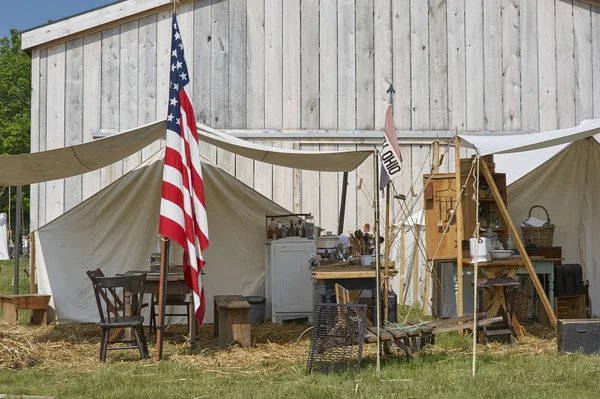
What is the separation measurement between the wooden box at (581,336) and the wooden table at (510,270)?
92cm

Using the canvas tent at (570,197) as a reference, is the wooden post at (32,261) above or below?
below

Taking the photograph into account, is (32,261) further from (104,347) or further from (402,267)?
(402,267)

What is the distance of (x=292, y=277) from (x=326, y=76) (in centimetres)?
270

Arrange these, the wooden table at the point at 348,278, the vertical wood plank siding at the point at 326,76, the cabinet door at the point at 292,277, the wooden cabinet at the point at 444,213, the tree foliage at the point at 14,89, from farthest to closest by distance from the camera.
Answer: the tree foliage at the point at 14,89 → the vertical wood plank siding at the point at 326,76 → the cabinet door at the point at 292,277 → the wooden cabinet at the point at 444,213 → the wooden table at the point at 348,278

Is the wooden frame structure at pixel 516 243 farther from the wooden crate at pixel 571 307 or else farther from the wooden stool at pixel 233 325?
the wooden stool at pixel 233 325

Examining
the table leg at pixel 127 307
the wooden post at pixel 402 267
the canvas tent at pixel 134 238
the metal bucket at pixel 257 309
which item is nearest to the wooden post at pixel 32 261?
the canvas tent at pixel 134 238

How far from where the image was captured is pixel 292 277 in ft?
29.7

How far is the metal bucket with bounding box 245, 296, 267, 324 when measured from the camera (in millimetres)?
8898

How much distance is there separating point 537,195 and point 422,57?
7.59 feet

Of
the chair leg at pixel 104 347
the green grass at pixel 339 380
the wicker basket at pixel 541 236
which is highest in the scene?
the wicker basket at pixel 541 236

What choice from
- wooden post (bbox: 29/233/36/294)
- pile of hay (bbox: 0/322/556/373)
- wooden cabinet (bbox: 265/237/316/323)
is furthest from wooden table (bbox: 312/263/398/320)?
wooden post (bbox: 29/233/36/294)

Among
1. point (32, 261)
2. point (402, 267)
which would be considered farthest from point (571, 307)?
point (32, 261)

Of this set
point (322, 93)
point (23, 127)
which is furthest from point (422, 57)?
point (23, 127)

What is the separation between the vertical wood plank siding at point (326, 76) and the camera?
31.9 ft
